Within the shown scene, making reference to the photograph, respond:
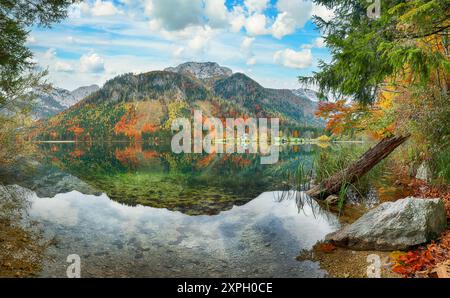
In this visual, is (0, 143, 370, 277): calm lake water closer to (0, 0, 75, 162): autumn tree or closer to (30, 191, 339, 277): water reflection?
(30, 191, 339, 277): water reflection

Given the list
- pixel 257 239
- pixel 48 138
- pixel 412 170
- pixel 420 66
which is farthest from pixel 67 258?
pixel 48 138

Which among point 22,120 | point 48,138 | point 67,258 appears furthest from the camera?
point 48,138

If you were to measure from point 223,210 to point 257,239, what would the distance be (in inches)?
135

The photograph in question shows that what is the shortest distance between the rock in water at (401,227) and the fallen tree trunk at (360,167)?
14.8 feet

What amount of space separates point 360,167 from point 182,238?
24.7 feet

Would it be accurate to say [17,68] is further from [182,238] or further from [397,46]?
[397,46]

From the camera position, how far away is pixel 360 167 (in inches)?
435

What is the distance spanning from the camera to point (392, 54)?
4629 mm

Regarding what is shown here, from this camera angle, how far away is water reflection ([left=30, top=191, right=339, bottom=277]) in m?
5.69

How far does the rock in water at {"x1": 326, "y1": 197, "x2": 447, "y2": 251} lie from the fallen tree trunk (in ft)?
14.8

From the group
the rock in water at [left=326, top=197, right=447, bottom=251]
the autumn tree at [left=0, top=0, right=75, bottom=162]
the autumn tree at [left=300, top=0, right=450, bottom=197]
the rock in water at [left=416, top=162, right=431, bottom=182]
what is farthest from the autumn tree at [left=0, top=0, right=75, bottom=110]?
the rock in water at [left=416, top=162, right=431, bottom=182]

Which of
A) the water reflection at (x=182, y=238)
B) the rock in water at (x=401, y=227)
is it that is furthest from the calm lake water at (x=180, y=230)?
the rock in water at (x=401, y=227)

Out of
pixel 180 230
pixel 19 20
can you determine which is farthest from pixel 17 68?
pixel 180 230
